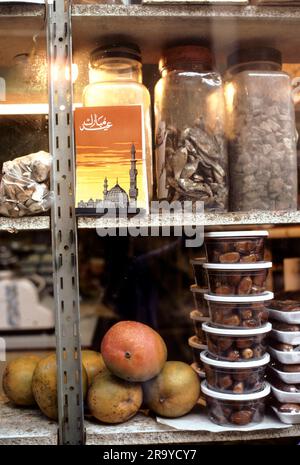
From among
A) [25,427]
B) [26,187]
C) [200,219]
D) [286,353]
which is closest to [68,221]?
[26,187]

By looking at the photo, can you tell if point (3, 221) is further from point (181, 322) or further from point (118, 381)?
point (181, 322)

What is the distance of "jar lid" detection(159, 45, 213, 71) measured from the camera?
53.1 inches

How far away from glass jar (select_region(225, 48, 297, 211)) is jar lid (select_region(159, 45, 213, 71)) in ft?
0.34

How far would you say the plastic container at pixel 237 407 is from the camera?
1.23 meters

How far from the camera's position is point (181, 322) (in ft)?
5.43

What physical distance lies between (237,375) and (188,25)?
912mm

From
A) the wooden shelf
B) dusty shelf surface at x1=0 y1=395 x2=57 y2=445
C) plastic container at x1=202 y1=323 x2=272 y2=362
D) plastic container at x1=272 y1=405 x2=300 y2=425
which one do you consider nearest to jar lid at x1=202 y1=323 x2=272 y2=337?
plastic container at x1=202 y1=323 x2=272 y2=362

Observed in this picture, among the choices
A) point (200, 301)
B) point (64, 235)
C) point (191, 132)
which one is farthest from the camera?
point (200, 301)

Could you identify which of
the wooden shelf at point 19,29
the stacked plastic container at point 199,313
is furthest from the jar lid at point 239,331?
the wooden shelf at point 19,29

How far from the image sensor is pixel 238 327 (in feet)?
4.06

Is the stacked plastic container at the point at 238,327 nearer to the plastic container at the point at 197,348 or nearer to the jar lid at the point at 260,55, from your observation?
the plastic container at the point at 197,348

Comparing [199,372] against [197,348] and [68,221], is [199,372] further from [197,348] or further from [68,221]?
[68,221]
